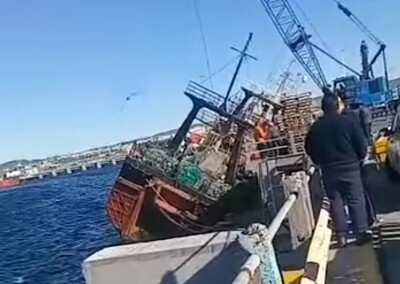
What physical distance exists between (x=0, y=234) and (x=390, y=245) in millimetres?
48634

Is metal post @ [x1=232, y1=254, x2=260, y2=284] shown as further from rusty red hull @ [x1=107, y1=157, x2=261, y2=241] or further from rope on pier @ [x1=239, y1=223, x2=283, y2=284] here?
rusty red hull @ [x1=107, y1=157, x2=261, y2=241]

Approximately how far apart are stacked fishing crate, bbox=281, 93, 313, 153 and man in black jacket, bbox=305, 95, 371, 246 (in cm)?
2236

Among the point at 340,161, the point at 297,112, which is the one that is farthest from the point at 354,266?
the point at 297,112

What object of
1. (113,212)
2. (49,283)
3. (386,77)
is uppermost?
(386,77)

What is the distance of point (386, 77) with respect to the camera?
203ft

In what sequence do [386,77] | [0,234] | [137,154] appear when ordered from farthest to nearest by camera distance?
[386,77] < [0,234] < [137,154]

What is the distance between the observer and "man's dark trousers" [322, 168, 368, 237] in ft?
24.3

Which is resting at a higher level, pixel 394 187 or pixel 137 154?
pixel 137 154

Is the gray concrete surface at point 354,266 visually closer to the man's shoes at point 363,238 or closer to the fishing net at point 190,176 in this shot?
the man's shoes at point 363,238

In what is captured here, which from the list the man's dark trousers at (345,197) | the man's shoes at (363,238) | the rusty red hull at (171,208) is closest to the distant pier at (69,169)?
the rusty red hull at (171,208)

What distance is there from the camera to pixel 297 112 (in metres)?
32.7

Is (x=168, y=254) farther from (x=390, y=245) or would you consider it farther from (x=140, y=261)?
(x=390, y=245)

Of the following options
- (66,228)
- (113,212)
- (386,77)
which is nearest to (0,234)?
(66,228)

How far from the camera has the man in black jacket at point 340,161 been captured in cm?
730
